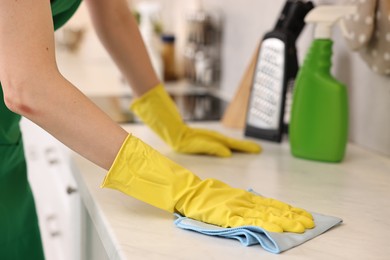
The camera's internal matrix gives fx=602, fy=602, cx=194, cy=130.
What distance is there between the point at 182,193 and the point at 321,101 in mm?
440

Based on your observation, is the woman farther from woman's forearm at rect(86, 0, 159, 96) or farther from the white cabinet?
the white cabinet

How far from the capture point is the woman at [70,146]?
766mm

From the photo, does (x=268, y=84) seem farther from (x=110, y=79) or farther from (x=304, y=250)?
(x=110, y=79)

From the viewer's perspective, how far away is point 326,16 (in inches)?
46.1

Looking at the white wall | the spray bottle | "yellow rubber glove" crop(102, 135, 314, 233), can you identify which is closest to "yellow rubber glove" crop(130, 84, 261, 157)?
the spray bottle

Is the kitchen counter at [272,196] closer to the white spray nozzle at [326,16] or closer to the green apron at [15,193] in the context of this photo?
the green apron at [15,193]

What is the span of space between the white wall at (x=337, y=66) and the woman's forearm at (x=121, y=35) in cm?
44

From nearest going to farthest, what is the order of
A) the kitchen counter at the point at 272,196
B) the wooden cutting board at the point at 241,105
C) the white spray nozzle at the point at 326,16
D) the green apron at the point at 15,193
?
the kitchen counter at the point at 272,196
the green apron at the point at 15,193
the white spray nozzle at the point at 326,16
the wooden cutting board at the point at 241,105

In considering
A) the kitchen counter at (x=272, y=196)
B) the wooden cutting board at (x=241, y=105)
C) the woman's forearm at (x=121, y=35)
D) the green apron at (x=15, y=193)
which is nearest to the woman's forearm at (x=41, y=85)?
the kitchen counter at (x=272, y=196)

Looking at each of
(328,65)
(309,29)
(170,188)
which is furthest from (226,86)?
(170,188)

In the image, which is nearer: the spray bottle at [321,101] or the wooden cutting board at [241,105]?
the spray bottle at [321,101]

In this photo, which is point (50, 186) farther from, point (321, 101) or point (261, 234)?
point (261, 234)

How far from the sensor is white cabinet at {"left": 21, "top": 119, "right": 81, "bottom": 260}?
65.2 inches

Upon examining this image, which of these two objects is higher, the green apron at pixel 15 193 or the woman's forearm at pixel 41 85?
the woman's forearm at pixel 41 85
